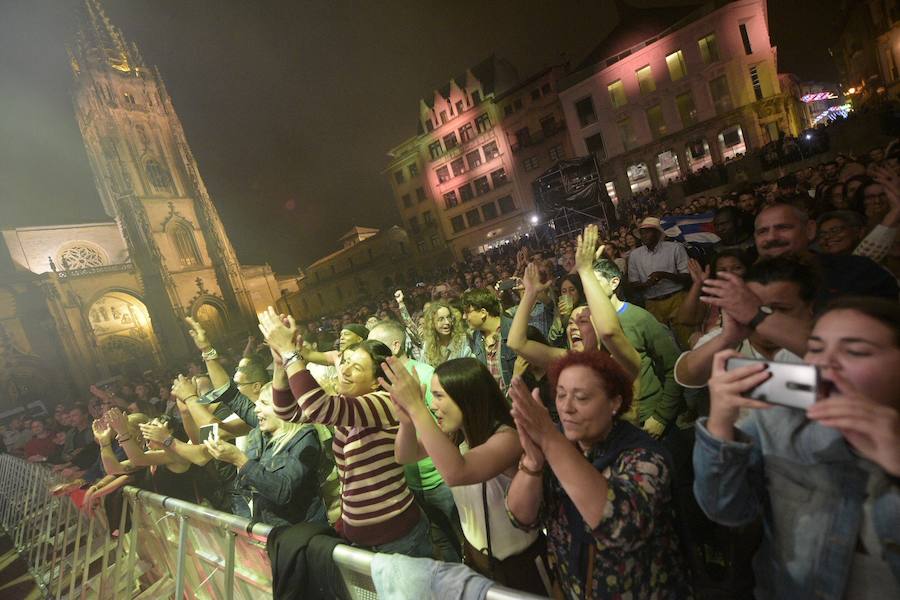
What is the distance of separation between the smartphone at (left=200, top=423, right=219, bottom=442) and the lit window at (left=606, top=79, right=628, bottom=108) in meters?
33.2

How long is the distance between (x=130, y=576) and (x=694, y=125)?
3345 cm

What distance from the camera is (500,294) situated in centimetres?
813

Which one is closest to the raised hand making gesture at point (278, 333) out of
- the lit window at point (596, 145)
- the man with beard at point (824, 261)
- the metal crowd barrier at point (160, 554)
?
the metal crowd barrier at point (160, 554)

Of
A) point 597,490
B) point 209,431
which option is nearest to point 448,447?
point 597,490

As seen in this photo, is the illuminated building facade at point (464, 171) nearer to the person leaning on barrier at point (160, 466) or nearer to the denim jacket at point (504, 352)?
the denim jacket at point (504, 352)

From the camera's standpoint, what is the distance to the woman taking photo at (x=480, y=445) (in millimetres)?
1966

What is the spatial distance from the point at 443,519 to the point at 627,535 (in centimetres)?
205

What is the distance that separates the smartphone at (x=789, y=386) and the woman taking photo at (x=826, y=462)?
2 centimetres

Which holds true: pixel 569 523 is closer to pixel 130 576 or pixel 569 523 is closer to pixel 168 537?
pixel 168 537

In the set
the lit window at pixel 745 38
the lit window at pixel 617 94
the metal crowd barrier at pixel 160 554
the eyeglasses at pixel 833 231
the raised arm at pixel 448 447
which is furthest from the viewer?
the lit window at pixel 617 94

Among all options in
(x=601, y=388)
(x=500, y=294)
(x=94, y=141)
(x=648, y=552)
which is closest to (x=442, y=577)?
(x=648, y=552)

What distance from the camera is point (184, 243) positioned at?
40938 millimetres

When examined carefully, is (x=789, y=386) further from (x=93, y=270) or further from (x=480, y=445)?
(x=93, y=270)

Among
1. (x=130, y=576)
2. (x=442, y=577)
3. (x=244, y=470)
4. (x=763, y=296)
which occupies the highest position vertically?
(x=763, y=296)
